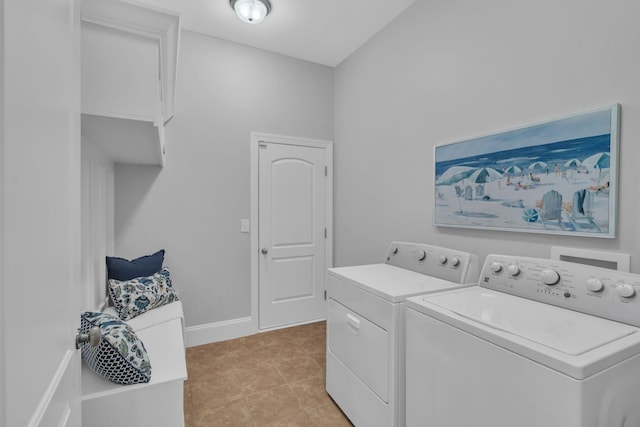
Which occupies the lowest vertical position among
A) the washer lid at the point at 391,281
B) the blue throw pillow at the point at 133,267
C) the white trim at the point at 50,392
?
the blue throw pillow at the point at 133,267

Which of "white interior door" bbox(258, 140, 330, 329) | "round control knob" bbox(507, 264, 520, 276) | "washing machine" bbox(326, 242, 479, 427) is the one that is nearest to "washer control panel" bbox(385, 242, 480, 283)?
"washing machine" bbox(326, 242, 479, 427)

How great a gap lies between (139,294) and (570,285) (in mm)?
2536

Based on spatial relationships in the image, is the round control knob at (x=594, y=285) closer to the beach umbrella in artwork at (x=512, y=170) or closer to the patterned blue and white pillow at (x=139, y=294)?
the beach umbrella in artwork at (x=512, y=170)

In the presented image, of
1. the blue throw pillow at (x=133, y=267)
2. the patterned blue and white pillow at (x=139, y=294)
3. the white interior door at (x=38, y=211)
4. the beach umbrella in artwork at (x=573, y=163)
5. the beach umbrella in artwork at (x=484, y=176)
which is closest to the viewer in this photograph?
the white interior door at (x=38, y=211)

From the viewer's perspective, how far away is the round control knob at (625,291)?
1092 millimetres

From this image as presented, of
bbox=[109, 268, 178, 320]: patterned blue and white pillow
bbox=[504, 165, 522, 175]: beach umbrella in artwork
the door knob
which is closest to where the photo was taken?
the door knob

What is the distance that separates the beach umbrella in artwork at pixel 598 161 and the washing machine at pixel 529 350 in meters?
0.46

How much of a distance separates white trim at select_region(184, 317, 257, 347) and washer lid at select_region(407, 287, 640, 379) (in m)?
2.12

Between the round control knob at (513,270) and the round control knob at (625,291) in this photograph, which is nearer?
the round control knob at (625,291)

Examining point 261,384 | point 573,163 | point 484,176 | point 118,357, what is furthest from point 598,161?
point 261,384

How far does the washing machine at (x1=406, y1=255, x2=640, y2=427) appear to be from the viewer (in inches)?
34.0

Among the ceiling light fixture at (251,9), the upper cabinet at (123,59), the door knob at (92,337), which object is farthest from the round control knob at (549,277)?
the ceiling light fixture at (251,9)

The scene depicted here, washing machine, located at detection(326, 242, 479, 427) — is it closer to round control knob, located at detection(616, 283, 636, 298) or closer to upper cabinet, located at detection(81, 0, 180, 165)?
round control knob, located at detection(616, 283, 636, 298)

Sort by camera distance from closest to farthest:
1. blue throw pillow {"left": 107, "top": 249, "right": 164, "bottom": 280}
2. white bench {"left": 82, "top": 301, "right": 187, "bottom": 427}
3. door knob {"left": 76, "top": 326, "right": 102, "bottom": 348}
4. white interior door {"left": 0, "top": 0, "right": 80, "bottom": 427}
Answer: white interior door {"left": 0, "top": 0, "right": 80, "bottom": 427}
door knob {"left": 76, "top": 326, "right": 102, "bottom": 348}
white bench {"left": 82, "top": 301, "right": 187, "bottom": 427}
blue throw pillow {"left": 107, "top": 249, "right": 164, "bottom": 280}
